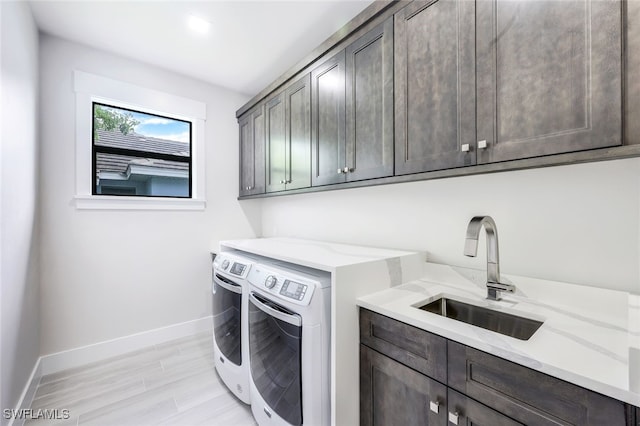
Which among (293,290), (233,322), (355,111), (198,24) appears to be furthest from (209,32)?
(233,322)

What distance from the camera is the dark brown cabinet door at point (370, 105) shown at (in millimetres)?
1521

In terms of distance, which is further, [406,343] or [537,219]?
[537,219]

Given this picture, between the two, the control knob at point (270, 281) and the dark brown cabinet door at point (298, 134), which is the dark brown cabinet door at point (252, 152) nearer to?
the dark brown cabinet door at point (298, 134)

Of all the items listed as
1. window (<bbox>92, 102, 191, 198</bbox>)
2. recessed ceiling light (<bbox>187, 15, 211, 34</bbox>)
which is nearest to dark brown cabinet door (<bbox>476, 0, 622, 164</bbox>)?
recessed ceiling light (<bbox>187, 15, 211, 34</bbox>)

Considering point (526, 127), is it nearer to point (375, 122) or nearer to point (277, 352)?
point (375, 122)

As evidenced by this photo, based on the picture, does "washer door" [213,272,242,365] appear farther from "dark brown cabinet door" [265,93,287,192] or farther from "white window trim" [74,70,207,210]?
"white window trim" [74,70,207,210]

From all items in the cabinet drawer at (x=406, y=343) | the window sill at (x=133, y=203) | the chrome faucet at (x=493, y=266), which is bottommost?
the cabinet drawer at (x=406, y=343)

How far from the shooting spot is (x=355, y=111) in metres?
1.70

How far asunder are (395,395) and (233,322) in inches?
46.2

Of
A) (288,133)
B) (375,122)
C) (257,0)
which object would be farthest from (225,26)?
(375,122)

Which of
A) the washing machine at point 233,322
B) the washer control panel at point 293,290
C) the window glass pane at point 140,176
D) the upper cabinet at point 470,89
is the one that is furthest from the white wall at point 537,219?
the window glass pane at point 140,176

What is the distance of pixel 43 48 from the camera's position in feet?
7.16

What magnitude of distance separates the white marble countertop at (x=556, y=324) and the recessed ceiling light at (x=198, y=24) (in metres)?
2.19

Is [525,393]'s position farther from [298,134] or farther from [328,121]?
[298,134]
